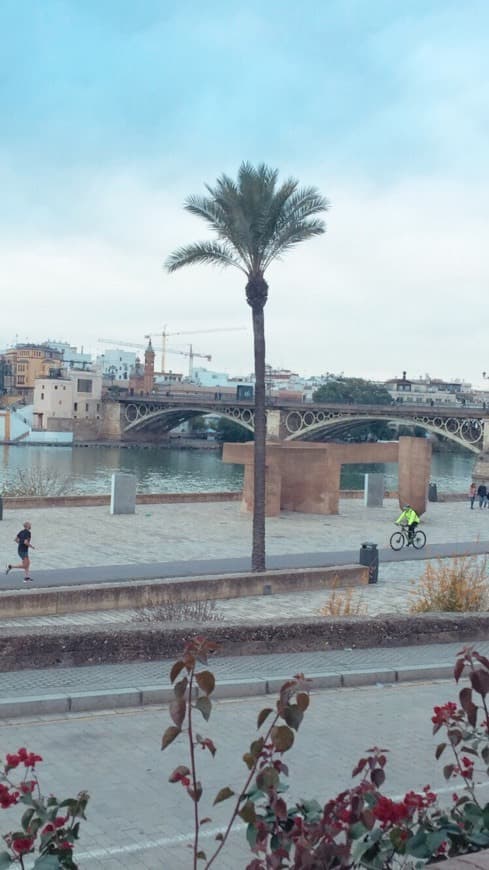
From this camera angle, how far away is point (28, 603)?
1355 cm

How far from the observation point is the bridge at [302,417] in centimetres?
6328

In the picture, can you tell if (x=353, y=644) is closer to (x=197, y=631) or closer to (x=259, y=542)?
(x=197, y=631)

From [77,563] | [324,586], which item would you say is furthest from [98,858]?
[77,563]

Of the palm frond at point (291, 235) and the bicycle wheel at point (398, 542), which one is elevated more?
the palm frond at point (291, 235)

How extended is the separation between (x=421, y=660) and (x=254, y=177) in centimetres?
1122

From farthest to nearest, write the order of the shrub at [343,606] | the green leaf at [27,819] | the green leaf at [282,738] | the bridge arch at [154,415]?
the bridge arch at [154,415], the shrub at [343,606], the green leaf at [27,819], the green leaf at [282,738]

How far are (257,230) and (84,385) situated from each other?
81.9 meters

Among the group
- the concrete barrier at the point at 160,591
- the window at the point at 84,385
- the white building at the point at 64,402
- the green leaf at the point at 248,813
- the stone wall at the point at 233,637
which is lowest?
the concrete barrier at the point at 160,591

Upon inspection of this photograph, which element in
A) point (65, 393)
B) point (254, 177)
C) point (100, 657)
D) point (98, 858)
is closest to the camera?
point (98, 858)

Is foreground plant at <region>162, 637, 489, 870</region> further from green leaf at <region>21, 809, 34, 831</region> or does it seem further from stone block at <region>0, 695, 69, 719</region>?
stone block at <region>0, 695, 69, 719</region>

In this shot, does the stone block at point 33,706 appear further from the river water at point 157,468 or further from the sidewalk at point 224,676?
the river water at point 157,468

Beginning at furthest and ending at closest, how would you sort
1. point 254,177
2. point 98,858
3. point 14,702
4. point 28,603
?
1. point 254,177
2. point 28,603
3. point 14,702
4. point 98,858

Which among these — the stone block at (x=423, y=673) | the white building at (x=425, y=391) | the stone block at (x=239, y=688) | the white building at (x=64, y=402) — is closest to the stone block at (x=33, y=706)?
the stone block at (x=239, y=688)

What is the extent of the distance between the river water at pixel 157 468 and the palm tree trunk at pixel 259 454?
78.1ft
